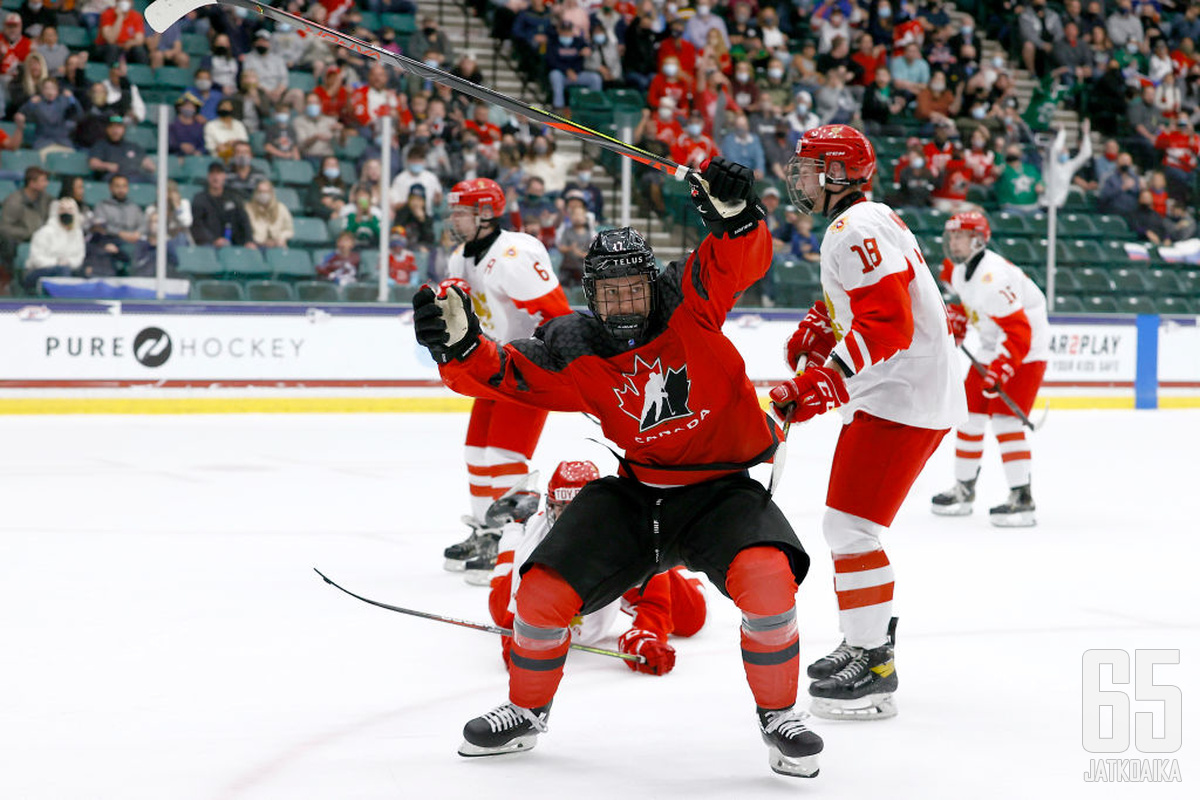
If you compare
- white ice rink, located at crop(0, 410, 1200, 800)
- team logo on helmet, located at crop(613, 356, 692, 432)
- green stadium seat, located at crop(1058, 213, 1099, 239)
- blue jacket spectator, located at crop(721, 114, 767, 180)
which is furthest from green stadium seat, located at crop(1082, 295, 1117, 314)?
team logo on helmet, located at crop(613, 356, 692, 432)

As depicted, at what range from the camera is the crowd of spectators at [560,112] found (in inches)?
392

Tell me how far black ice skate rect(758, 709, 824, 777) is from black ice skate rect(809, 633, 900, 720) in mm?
509

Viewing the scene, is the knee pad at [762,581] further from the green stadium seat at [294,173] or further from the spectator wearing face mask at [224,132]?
the spectator wearing face mask at [224,132]

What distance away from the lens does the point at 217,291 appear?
9922mm

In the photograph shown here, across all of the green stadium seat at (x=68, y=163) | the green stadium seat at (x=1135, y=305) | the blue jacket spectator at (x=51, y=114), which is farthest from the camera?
the green stadium seat at (x=1135, y=305)

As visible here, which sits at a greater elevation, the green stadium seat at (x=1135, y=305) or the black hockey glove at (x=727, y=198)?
the black hockey glove at (x=727, y=198)

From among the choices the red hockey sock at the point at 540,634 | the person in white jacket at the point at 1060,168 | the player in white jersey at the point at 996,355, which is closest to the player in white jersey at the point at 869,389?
the red hockey sock at the point at 540,634

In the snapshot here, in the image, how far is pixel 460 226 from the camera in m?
5.25

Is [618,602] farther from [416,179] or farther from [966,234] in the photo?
[416,179]

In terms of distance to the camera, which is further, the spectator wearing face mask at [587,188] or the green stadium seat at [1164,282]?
the green stadium seat at [1164,282]

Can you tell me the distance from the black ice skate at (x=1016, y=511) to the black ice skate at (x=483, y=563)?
8.20 ft

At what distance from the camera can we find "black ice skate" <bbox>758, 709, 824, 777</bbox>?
2.79 metres

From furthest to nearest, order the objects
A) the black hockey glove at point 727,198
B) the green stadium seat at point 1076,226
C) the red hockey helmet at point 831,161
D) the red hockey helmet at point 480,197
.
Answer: the green stadium seat at point 1076,226 → the red hockey helmet at point 480,197 → the red hockey helmet at point 831,161 → the black hockey glove at point 727,198

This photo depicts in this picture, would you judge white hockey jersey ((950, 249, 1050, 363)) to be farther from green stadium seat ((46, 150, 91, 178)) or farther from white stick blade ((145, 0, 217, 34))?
green stadium seat ((46, 150, 91, 178))
